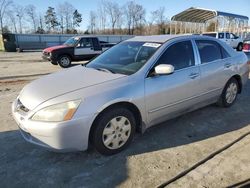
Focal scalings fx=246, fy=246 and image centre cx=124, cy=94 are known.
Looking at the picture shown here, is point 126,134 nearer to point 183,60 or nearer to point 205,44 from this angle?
point 183,60

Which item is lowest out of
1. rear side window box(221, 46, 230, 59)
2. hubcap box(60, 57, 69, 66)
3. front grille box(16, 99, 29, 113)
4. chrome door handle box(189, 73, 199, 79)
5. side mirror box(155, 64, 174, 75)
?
hubcap box(60, 57, 69, 66)

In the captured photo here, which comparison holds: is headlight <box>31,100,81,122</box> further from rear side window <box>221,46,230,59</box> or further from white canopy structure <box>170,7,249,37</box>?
white canopy structure <box>170,7,249,37</box>

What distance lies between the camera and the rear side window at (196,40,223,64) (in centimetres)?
449

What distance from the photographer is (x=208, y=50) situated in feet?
15.3

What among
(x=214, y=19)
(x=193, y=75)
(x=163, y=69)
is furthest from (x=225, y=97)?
(x=214, y=19)

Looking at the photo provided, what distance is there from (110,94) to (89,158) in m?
0.94

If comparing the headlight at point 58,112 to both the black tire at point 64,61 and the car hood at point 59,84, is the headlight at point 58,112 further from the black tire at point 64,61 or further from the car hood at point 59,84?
the black tire at point 64,61

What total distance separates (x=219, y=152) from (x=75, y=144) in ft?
Result: 6.56

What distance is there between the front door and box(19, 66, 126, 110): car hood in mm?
563

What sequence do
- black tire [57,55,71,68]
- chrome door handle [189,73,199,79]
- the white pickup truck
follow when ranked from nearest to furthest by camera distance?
chrome door handle [189,73,199,79] < black tire [57,55,71,68] < the white pickup truck

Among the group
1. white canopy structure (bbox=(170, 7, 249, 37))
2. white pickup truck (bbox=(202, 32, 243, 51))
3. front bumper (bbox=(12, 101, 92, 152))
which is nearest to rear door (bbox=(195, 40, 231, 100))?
front bumper (bbox=(12, 101, 92, 152))

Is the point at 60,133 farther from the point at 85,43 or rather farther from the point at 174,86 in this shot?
the point at 85,43

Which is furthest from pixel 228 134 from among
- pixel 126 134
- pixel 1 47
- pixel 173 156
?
pixel 1 47

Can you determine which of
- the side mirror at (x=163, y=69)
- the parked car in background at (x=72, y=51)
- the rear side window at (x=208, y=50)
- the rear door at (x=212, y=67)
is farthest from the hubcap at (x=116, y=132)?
the parked car in background at (x=72, y=51)
